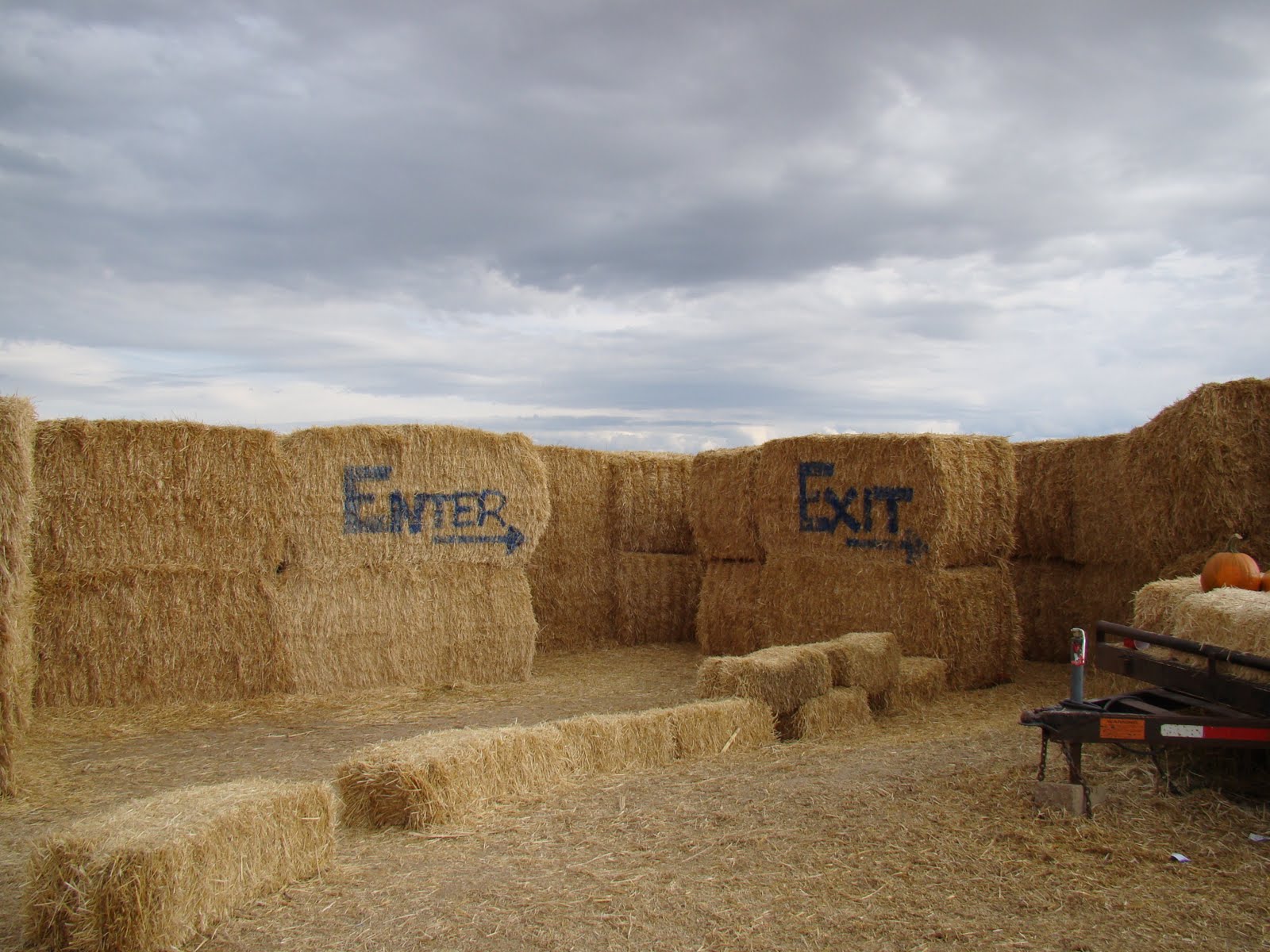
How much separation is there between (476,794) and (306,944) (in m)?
1.63

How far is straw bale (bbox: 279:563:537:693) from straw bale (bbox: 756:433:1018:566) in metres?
3.01

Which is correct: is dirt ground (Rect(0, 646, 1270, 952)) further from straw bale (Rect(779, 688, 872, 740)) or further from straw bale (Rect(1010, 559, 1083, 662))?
straw bale (Rect(1010, 559, 1083, 662))

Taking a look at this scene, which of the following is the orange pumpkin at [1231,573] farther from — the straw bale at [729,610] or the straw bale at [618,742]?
the straw bale at [729,610]

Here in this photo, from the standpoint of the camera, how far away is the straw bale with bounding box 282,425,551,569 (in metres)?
8.92

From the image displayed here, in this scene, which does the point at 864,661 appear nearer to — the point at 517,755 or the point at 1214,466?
the point at 517,755

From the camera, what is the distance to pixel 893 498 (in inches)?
363

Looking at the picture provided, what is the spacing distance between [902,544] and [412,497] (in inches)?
191

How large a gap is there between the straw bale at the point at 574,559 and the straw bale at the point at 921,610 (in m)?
2.59

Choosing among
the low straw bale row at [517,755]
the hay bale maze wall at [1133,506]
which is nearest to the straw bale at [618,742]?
the low straw bale row at [517,755]

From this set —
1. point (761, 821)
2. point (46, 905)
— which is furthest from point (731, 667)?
point (46, 905)

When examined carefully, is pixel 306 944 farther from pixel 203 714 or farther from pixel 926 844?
pixel 203 714

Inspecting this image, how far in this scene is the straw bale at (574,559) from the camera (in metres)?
11.4

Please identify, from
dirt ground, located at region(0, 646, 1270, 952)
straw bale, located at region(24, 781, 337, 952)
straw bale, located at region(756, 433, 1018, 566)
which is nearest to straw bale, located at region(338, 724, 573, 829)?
dirt ground, located at region(0, 646, 1270, 952)

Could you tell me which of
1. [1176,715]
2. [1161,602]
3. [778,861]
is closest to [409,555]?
[778,861]
